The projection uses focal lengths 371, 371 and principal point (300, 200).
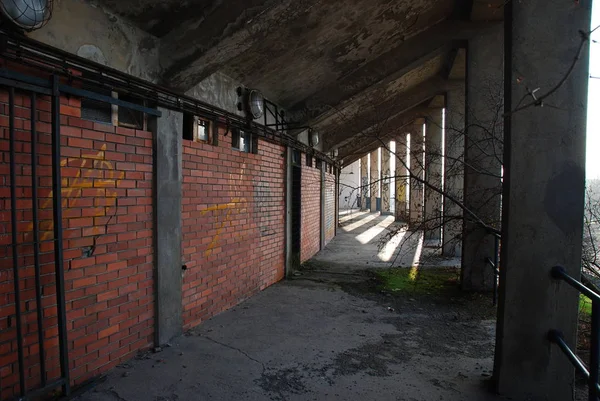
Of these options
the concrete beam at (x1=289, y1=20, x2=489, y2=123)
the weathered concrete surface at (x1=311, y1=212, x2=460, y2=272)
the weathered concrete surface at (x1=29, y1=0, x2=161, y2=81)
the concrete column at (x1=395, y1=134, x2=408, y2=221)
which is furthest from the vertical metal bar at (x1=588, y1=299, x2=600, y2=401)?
the concrete beam at (x1=289, y1=20, x2=489, y2=123)

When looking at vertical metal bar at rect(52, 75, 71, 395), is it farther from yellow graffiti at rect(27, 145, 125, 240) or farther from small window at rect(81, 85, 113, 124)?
small window at rect(81, 85, 113, 124)

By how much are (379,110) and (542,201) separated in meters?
7.20

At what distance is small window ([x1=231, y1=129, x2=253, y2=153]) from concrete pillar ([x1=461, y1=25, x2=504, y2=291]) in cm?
339

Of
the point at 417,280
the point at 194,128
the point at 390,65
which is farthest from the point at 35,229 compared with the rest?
the point at 390,65

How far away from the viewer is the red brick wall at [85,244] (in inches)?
94.6

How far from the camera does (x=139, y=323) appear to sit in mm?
3436

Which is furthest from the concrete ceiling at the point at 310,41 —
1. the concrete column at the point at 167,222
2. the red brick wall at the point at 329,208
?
the red brick wall at the point at 329,208

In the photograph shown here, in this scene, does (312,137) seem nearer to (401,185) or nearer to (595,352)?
(401,185)

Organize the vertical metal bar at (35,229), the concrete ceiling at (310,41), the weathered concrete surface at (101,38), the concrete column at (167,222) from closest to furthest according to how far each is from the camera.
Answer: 1. the vertical metal bar at (35,229)
2. the weathered concrete surface at (101,38)
3. the concrete column at (167,222)
4. the concrete ceiling at (310,41)

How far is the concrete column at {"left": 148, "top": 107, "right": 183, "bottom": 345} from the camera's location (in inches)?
140

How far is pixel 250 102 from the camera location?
17.7 ft

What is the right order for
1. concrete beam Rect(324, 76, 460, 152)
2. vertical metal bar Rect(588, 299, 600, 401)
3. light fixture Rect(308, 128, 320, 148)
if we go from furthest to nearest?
concrete beam Rect(324, 76, 460, 152), light fixture Rect(308, 128, 320, 148), vertical metal bar Rect(588, 299, 600, 401)

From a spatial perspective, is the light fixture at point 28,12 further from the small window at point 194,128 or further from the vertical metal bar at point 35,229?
the small window at point 194,128

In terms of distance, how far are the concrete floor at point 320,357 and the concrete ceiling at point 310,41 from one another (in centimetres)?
270
